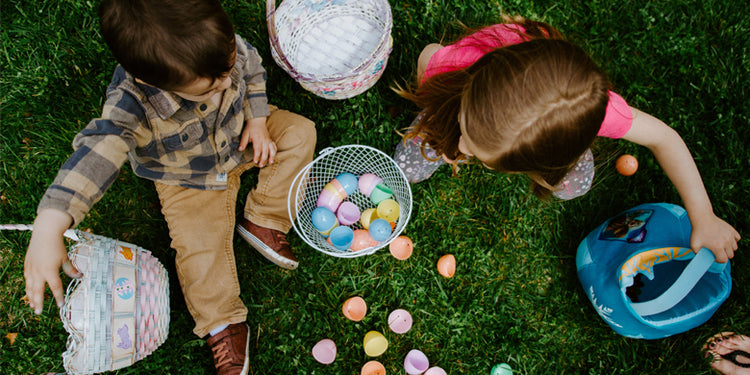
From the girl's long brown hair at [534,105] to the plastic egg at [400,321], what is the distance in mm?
938

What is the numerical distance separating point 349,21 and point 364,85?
0.42 m

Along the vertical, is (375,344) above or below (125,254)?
below

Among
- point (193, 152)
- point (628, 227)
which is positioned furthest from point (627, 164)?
point (193, 152)

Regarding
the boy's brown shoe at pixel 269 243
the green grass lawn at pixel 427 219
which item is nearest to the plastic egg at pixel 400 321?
the green grass lawn at pixel 427 219

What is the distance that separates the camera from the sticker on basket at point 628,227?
78.0 inches

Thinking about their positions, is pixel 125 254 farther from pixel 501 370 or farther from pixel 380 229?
pixel 501 370

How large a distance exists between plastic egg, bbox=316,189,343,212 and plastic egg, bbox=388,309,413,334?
1.87ft

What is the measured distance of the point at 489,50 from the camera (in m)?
1.69

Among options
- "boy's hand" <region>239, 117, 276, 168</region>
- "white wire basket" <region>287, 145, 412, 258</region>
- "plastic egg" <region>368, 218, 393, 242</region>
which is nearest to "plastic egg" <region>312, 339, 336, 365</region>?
"white wire basket" <region>287, 145, 412, 258</region>

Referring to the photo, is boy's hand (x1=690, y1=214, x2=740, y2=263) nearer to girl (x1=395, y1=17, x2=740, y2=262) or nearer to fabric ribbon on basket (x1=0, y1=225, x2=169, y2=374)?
girl (x1=395, y1=17, x2=740, y2=262)

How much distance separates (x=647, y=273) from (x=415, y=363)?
1.08 metres

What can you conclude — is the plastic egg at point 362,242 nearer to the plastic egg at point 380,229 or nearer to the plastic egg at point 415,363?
the plastic egg at point 380,229

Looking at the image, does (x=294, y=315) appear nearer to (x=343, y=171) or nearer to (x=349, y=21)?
(x=343, y=171)

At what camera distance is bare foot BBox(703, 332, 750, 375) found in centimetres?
202
